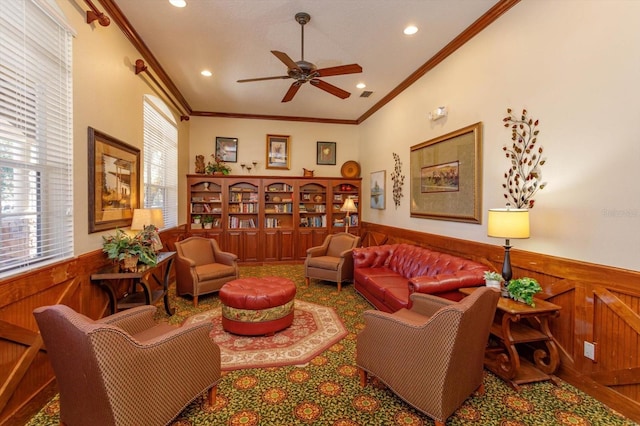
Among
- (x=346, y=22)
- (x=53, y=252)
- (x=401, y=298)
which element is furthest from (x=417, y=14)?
(x=53, y=252)

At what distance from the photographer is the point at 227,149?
6.69 meters

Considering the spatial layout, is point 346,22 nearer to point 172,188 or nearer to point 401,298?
point 401,298

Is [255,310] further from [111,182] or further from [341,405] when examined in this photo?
[111,182]

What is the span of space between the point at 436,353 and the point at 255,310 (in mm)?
1894

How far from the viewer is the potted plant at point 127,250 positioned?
279 centimetres

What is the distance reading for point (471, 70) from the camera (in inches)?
134

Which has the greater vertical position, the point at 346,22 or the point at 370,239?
the point at 346,22

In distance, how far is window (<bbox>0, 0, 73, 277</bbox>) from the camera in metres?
1.87

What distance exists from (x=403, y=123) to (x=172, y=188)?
435cm

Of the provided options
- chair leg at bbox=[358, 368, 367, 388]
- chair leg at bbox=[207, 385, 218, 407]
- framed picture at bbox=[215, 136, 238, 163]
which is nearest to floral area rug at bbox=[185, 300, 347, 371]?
chair leg at bbox=[207, 385, 218, 407]

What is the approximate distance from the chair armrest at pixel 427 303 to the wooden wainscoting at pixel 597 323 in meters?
0.91

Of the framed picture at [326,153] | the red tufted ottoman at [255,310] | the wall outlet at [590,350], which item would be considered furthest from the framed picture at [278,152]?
the wall outlet at [590,350]

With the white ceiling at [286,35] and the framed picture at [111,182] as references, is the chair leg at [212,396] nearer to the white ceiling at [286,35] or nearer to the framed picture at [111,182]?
the framed picture at [111,182]

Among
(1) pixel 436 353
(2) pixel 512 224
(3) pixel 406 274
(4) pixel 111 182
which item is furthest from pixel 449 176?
(4) pixel 111 182
